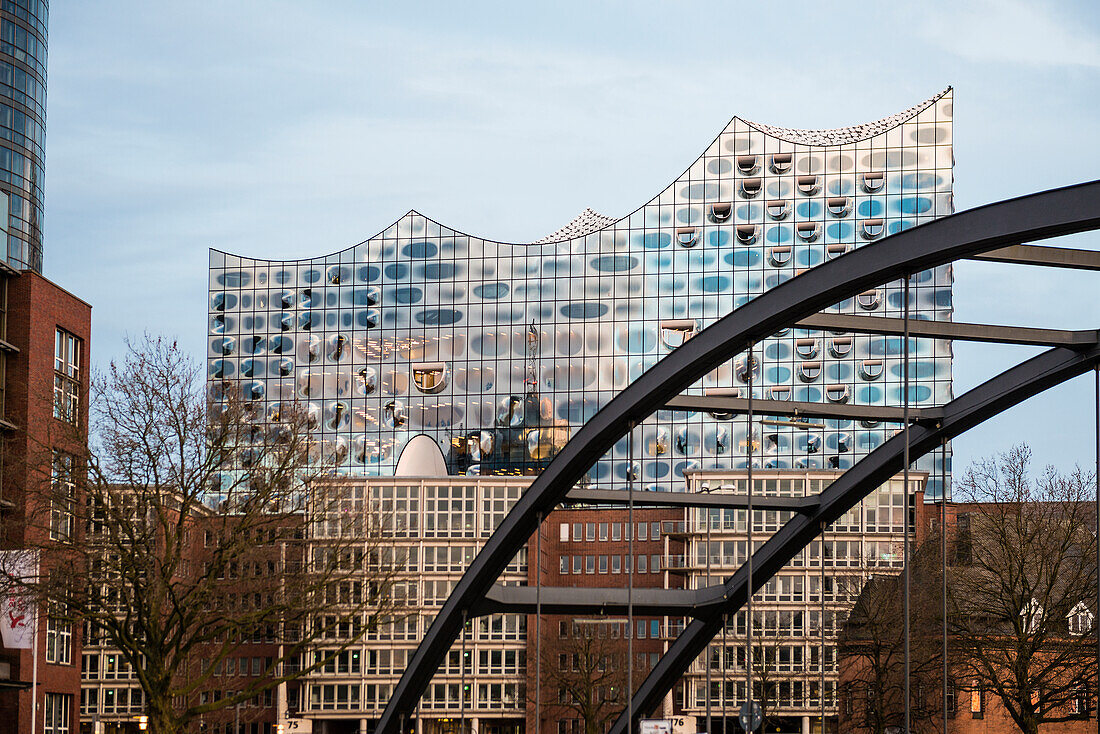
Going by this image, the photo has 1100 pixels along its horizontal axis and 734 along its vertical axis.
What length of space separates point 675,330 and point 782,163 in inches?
659

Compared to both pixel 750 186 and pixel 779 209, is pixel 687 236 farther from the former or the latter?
pixel 779 209

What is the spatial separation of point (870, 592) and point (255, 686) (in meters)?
24.7

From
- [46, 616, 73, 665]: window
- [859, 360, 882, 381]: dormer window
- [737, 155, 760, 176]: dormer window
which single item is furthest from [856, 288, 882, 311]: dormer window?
[46, 616, 73, 665]: window

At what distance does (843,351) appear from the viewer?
120438 millimetres

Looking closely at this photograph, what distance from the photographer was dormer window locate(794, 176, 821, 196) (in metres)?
123

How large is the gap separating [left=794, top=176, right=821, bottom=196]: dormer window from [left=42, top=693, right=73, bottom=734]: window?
263 ft

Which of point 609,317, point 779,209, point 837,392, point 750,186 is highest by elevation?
point 750,186

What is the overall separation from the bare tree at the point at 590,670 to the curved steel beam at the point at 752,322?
4686 cm

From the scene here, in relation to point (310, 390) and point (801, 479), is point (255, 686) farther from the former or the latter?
point (310, 390)

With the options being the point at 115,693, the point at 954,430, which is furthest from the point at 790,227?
the point at 954,430

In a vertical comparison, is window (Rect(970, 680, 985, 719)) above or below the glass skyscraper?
below

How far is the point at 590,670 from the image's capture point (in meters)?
78.5

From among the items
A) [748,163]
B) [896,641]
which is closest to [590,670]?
Result: [896,641]

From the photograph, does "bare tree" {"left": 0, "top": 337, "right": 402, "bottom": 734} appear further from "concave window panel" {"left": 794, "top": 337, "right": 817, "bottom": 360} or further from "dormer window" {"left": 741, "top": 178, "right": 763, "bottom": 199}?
"dormer window" {"left": 741, "top": 178, "right": 763, "bottom": 199}
